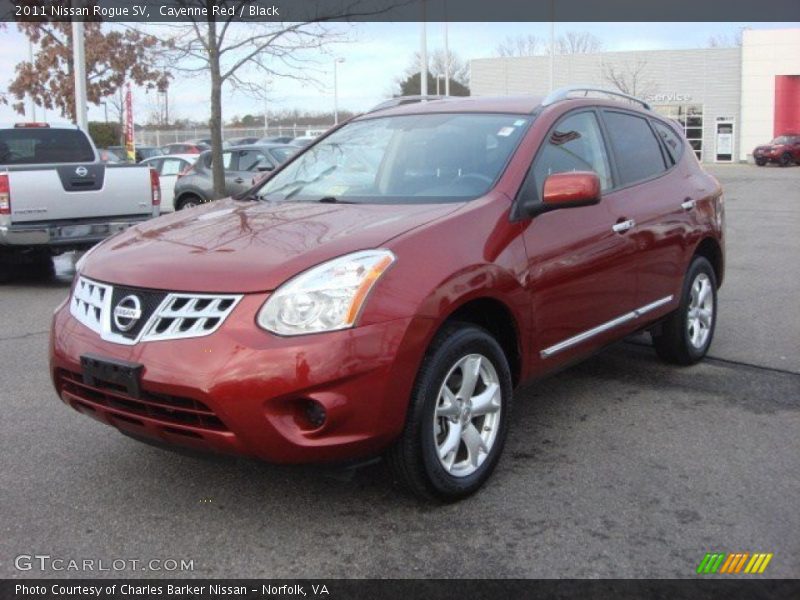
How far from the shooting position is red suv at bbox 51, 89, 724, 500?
3.16 metres

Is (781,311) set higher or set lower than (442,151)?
lower

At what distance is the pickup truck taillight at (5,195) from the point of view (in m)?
8.81

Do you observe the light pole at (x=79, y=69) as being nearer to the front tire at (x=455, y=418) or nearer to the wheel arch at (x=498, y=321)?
the wheel arch at (x=498, y=321)

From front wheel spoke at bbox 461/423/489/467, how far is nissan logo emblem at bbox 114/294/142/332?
1421 millimetres

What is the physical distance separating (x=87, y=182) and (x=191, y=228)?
600 centimetres

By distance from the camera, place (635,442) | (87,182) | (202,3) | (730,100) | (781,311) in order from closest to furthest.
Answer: (635,442) → (781,311) → (87,182) → (202,3) → (730,100)

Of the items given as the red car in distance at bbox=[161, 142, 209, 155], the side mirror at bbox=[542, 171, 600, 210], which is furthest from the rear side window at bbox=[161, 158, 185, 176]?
the side mirror at bbox=[542, 171, 600, 210]

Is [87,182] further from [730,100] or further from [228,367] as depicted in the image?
[730,100]

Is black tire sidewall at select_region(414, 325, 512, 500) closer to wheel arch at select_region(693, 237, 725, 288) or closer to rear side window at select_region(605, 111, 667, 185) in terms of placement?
rear side window at select_region(605, 111, 667, 185)

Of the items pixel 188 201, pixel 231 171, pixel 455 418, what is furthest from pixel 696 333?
pixel 188 201

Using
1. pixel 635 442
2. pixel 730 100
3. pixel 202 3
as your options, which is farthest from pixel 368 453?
pixel 730 100

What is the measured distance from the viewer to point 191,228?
399 centimetres

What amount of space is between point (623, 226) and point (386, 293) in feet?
6.46

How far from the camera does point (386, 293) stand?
327 centimetres
